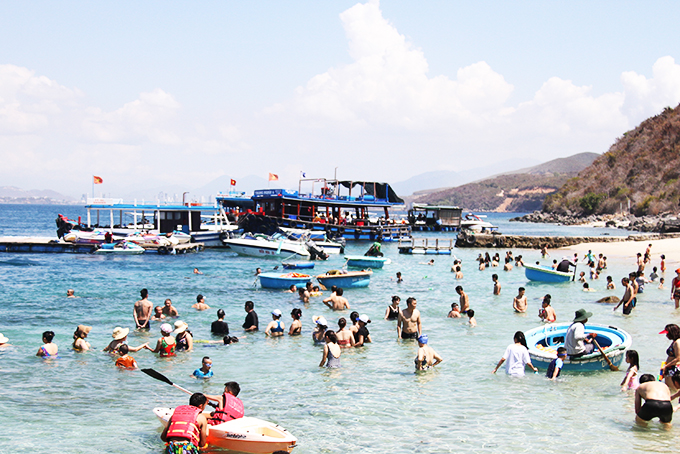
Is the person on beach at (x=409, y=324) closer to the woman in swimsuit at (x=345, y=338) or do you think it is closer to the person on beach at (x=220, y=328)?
the woman in swimsuit at (x=345, y=338)

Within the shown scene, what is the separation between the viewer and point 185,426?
8375 mm

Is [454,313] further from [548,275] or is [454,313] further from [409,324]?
[548,275]

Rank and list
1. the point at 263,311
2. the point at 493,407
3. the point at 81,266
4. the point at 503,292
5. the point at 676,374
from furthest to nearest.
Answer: the point at 81,266, the point at 503,292, the point at 263,311, the point at 493,407, the point at 676,374

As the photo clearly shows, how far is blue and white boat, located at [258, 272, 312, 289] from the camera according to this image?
2736 cm

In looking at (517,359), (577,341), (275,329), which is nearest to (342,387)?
(517,359)

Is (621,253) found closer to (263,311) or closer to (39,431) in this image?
(263,311)

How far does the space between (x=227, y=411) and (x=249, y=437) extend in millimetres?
734

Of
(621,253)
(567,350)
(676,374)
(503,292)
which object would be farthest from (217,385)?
(621,253)

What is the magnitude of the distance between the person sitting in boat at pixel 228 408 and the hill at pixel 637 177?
305 ft

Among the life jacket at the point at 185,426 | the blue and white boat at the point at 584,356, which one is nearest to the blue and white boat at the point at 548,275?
the blue and white boat at the point at 584,356

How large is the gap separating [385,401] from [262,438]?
3.74 metres

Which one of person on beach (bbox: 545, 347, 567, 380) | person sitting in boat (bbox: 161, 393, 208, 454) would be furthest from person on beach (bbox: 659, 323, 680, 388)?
person sitting in boat (bbox: 161, 393, 208, 454)

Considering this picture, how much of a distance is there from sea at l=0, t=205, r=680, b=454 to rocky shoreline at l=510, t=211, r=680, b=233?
50261mm

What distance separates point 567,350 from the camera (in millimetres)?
13172
